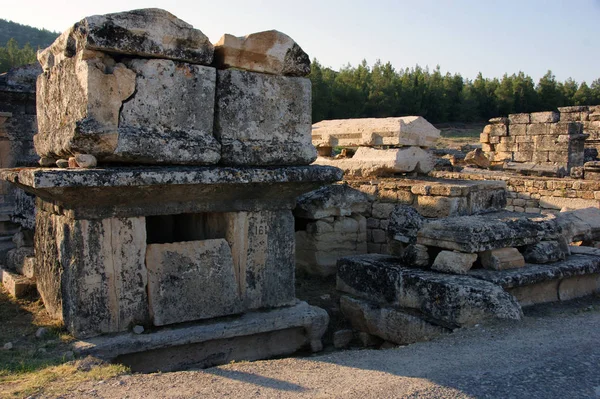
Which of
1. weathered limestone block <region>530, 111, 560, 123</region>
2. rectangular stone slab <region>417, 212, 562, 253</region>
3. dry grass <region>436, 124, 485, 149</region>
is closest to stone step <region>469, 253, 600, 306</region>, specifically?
rectangular stone slab <region>417, 212, 562, 253</region>

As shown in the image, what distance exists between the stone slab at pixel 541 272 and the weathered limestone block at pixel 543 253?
2.3 inches

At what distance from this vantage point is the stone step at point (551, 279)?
454 cm

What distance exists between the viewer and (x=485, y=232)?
468 centimetres

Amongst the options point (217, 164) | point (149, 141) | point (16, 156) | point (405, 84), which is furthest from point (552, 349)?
point (405, 84)

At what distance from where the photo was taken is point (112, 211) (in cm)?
393

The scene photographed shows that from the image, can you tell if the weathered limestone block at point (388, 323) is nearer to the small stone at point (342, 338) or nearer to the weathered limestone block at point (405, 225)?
the small stone at point (342, 338)

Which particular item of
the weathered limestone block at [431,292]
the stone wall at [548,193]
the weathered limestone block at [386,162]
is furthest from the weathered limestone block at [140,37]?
the stone wall at [548,193]

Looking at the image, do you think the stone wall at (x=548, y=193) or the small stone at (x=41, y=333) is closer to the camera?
the small stone at (x=41, y=333)

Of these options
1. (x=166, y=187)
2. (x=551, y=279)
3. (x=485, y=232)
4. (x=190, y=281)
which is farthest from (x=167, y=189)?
(x=551, y=279)

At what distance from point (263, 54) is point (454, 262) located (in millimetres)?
2296

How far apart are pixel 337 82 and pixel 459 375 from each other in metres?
28.9

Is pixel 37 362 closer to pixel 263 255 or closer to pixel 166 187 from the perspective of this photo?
pixel 166 187

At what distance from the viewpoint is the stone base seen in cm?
384

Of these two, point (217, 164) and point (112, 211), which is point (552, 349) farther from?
point (112, 211)
